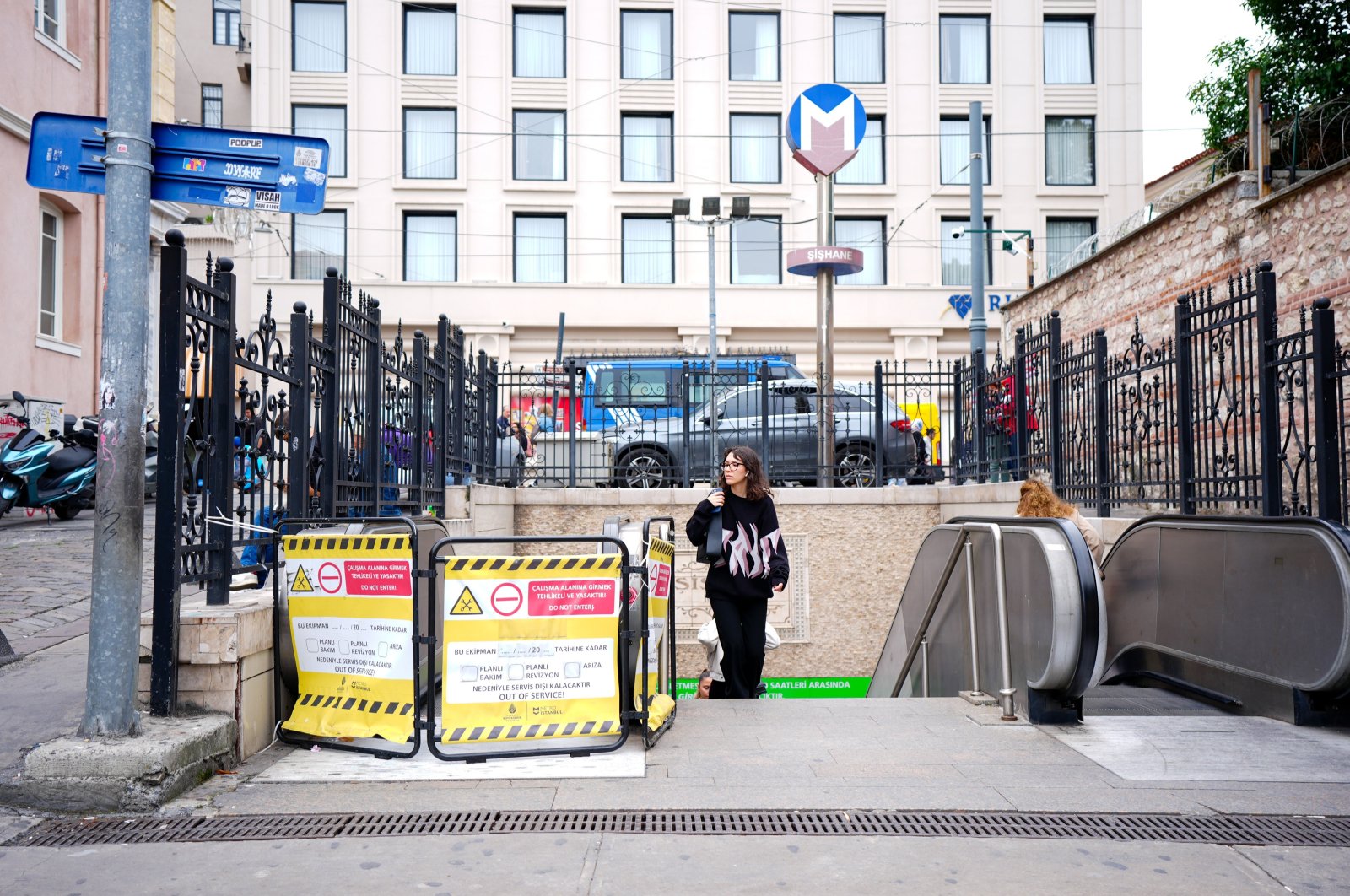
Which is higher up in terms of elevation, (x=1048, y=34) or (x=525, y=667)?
(x=1048, y=34)

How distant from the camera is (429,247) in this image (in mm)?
32875

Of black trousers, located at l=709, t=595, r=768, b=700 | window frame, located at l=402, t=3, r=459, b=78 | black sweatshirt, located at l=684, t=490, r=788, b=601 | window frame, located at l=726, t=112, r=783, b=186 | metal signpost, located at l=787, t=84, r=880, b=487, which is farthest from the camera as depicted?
window frame, located at l=726, t=112, r=783, b=186

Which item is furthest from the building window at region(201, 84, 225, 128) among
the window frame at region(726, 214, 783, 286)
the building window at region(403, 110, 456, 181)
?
the window frame at region(726, 214, 783, 286)

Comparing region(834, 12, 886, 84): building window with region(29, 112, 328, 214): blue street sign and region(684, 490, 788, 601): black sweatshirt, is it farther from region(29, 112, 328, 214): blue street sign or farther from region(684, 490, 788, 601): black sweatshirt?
region(29, 112, 328, 214): blue street sign

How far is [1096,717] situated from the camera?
677 centimetres

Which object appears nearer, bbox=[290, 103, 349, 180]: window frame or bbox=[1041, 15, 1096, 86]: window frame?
bbox=[290, 103, 349, 180]: window frame

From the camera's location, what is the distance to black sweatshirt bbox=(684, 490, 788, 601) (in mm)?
7555

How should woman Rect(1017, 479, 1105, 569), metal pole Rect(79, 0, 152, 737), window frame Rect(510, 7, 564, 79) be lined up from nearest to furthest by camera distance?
1. metal pole Rect(79, 0, 152, 737)
2. woman Rect(1017, 479, 1105, 569)
3. window frame Rect(510, 7, 564, 79)

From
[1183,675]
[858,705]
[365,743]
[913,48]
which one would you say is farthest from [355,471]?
[913,48]

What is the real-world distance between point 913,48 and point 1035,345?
23316 mm

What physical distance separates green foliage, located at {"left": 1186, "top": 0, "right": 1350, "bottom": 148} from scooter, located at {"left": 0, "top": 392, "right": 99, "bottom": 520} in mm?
21827

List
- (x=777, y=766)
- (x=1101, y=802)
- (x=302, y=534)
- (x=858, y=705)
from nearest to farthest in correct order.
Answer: (x=1101, y=802) < (x=777, y=766) < (x=302, y=534) < (x=858, y=705)

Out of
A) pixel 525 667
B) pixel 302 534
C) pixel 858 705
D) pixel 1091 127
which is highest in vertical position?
pixel 1091 127

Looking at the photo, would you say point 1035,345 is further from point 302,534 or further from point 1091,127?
point 1091,127
